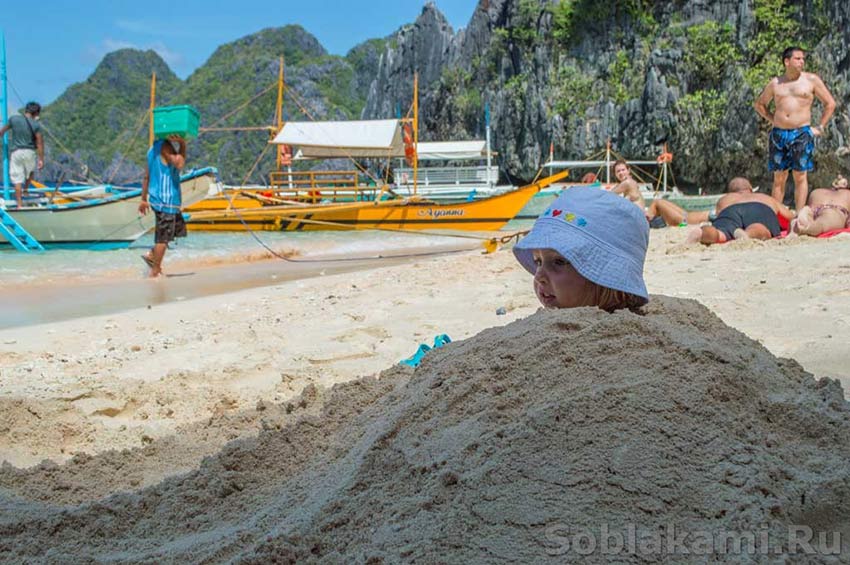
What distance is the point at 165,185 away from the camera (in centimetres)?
770

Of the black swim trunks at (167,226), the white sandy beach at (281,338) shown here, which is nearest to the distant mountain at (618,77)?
the black swim trunks at (167,226)

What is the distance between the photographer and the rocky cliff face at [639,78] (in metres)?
27.9

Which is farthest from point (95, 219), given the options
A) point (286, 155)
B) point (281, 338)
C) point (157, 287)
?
point (286, 155)

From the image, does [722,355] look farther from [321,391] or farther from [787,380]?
[321,391]

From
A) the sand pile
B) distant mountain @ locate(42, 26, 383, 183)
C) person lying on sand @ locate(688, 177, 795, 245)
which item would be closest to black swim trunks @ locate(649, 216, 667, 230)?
person lying on sand @ locate(688, 177, 795, 245)

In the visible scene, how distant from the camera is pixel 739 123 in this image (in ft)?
92.1

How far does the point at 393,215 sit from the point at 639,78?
73.8 ft

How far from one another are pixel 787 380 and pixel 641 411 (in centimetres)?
44

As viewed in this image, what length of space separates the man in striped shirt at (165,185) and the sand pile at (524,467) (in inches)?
246

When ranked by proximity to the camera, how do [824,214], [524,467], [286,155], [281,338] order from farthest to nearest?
[286,155] < [824,214] < [281,338] < [524,467]

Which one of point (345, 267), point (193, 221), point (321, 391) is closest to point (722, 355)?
point (321, 391)

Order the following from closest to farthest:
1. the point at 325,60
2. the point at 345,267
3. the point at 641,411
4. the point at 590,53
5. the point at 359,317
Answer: the point at 641,411
the point at 359,317
the point at 345,267
the point at 590,53
the point at 325,60

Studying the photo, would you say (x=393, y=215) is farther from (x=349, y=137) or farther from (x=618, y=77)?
(x=618, y=77)

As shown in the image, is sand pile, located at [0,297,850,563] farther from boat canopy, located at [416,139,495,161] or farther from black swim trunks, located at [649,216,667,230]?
boat canopy, located at [416,139,495,161]
